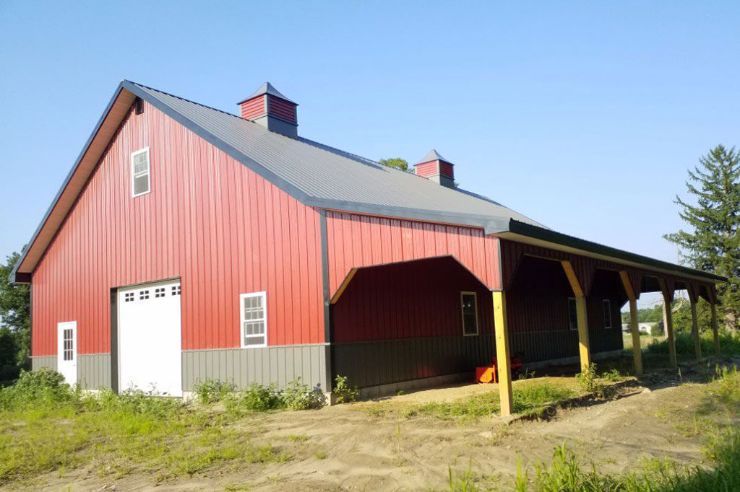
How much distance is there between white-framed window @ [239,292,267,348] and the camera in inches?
521

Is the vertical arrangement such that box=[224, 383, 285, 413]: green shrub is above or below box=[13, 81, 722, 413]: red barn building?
below

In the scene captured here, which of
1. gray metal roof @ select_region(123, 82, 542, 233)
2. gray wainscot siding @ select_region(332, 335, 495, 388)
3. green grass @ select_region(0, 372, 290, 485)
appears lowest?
green grass @ select_region(0, 372, 290, 485)

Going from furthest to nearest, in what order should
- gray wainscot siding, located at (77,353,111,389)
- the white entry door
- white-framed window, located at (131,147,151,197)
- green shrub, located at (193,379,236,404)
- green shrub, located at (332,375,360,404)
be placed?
the white entry door → gray wainscot siding, located at (77,353,111,389) → white-framed window, located at (131,147,151,197) → green shrub, located at (193,379,236,404) → green shrub, located at (332,375,360,404)

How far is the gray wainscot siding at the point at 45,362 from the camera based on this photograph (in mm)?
18109

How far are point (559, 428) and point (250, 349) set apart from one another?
6630 millimetres

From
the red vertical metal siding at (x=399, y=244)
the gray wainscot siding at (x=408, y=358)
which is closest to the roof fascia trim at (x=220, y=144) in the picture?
the red vertical metal siding at (x=399, y=244)

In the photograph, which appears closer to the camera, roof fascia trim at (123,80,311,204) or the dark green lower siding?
roof fascia trim at (123,80,311,204)

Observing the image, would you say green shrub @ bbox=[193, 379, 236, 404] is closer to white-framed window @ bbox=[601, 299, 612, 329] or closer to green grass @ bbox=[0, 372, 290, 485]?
green grass @ bbox=[0, 372, 290, 485]

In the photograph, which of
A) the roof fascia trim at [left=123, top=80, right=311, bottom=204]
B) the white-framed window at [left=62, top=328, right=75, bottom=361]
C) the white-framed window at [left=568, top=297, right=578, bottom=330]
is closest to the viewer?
the roof fascia trim at [left=123, top=80, right=311, bottom=204]

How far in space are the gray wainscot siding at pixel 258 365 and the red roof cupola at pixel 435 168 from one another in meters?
12.5

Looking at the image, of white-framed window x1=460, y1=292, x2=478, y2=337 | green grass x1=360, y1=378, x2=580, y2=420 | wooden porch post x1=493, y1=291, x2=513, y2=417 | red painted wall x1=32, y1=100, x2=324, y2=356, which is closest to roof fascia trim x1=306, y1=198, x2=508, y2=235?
red painted wall x1=32, y1=100, x2=324, y2=356

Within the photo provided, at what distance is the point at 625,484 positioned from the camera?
226 inches

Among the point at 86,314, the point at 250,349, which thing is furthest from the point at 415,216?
the point at 86,314

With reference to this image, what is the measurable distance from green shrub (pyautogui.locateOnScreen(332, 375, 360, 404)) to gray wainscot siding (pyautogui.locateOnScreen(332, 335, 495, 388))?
0.16 meters
